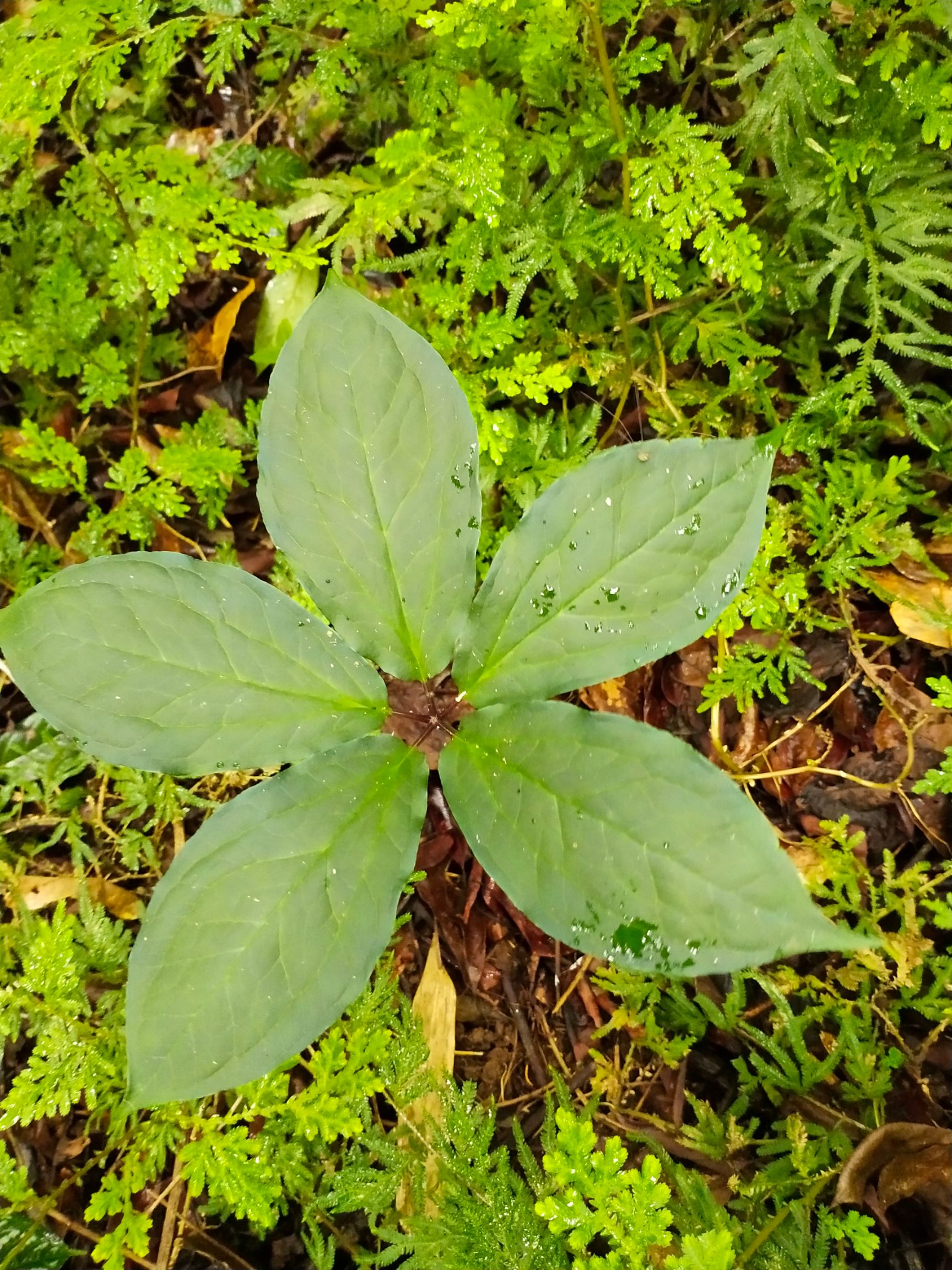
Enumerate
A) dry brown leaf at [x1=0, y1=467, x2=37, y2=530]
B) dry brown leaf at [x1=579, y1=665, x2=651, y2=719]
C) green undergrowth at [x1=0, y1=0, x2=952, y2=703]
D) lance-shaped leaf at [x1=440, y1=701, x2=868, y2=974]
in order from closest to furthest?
1. lance-shaped leaf at [x1=440, y1=701, x2=868, y2=974]
2. green undergrowth at [x1=0, y1=0, x2=952, y2=703]
3. dry brown leaf at [x1=579, y1=665, x2=651, y2=719]
4. dry brown leaf at [x1=0, y1=467, x2=37, y2=530]

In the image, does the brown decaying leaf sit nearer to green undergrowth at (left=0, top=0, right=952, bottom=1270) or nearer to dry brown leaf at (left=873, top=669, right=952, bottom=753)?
green undergrowth at (left=0, top=0, right=952, bottom=1270)

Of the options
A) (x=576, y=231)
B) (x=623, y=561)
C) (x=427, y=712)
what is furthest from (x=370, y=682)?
(x=576, y=231)

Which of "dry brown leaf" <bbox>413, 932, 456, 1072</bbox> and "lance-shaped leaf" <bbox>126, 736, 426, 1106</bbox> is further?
"dry brown leaf" <bbox>413, 932, 456, 1072</bbox>

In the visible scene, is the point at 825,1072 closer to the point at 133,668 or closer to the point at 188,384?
the point at 133,668

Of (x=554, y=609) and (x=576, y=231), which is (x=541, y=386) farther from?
(x=554, y=609)

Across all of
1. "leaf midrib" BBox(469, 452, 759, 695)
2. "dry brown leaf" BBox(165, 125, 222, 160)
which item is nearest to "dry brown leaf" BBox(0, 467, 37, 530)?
"dry brown leaf" BBox(165, 125, 222, 160)

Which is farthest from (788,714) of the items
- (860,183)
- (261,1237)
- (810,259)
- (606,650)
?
(261,1237)

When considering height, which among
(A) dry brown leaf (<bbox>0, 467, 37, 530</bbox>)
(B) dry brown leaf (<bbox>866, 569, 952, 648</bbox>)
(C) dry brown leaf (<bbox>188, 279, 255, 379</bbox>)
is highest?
(C) dry brown leaf (<bbox>188, 279, 255, 379</bbox>)
